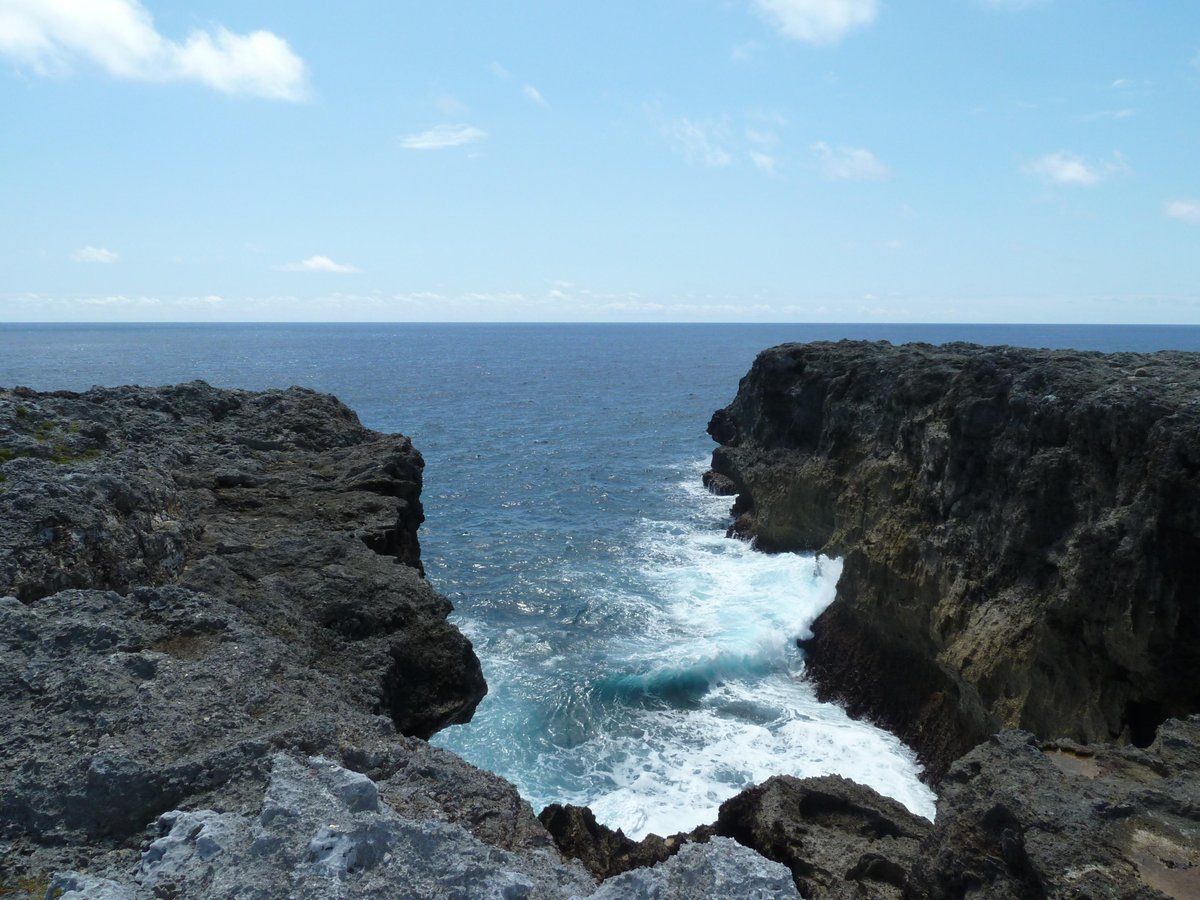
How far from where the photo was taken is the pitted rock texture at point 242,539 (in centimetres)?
1155

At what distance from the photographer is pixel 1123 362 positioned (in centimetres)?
2556

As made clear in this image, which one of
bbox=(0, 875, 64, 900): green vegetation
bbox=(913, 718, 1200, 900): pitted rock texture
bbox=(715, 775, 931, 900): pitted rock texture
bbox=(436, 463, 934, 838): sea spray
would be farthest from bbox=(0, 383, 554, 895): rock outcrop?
bbox=(436, 463, 934, 838): sea spray

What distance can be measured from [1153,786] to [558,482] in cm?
4507

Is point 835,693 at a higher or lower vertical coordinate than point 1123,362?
lower

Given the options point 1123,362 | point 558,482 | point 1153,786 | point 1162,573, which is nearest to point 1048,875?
point 1153,786

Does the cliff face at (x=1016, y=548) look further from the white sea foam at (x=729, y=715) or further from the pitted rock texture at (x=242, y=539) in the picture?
the pitted rock texture at (x=242, y=539)

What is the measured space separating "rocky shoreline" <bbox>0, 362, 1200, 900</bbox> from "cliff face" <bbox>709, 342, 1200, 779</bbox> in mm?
501

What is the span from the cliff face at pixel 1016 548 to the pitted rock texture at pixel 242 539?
13597 millimetres

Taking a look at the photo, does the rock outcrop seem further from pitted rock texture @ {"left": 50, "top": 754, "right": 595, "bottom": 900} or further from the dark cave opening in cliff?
the dark cave opening in cliff

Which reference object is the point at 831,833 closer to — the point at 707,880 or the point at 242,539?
the point at 707,880

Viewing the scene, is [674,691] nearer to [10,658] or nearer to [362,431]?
[362,431]

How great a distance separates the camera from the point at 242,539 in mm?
14531

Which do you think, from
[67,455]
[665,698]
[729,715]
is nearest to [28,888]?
[67,455]

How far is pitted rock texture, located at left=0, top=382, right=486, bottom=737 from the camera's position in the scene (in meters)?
11.6
